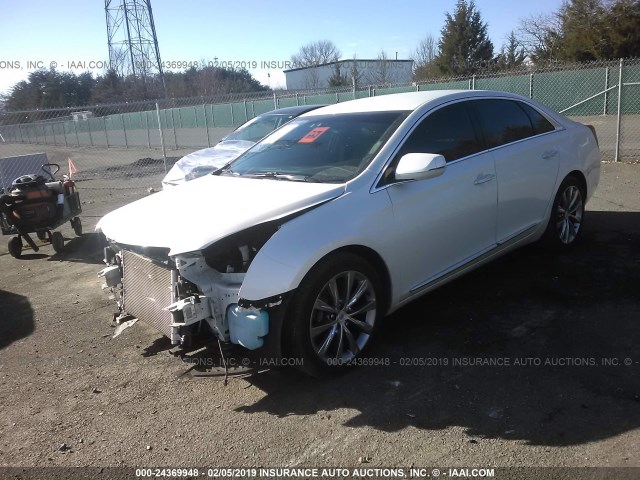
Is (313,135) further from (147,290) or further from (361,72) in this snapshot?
(361,72)

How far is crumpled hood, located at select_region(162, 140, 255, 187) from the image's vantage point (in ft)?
26.6

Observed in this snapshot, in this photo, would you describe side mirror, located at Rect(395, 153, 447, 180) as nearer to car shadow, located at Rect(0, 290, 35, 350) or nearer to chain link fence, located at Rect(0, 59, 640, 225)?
car shadow, located at Rect(0, 290, 35, 350)

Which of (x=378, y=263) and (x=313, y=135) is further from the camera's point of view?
(x=313, y=135)

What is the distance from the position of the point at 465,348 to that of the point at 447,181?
122cm

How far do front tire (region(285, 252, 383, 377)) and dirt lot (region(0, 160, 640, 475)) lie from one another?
0.18 meters

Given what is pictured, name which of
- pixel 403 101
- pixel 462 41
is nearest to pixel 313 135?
pixel 403 101

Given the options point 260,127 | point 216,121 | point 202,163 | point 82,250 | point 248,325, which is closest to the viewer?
point 248,325

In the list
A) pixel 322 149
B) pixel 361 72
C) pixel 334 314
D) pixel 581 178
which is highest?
pixel 361 72

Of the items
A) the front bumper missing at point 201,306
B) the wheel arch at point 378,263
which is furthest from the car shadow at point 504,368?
the front bumper missing at point 201,306

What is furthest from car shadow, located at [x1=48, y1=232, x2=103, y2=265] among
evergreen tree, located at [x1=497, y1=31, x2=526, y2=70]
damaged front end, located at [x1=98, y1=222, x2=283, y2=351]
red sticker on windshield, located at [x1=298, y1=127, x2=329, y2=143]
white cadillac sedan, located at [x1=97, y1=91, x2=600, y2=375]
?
evergreen tree, located at [x1=497, y1=31, x2=526, y2=70]

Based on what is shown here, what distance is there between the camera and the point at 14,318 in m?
5.17

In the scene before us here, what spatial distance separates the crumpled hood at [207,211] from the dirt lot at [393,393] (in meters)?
0.87

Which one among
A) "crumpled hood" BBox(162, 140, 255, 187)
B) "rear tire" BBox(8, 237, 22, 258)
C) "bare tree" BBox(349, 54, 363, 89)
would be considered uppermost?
"bare tree" BBox(349, 54, 363, 89)

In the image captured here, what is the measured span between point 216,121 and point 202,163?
84.6 feet
